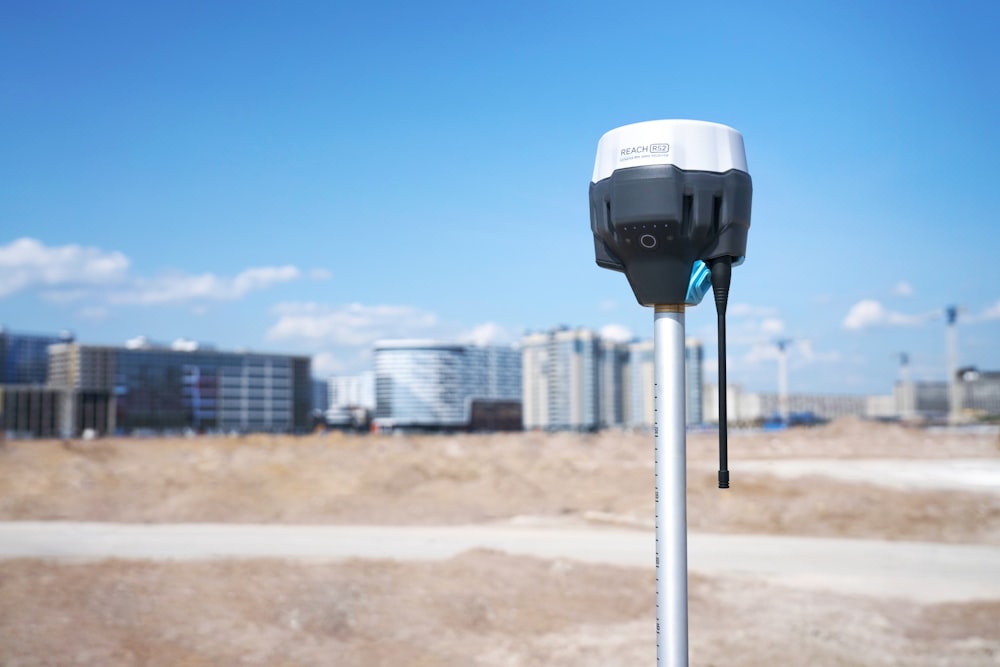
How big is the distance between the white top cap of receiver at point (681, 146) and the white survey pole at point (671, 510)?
0.65 meters

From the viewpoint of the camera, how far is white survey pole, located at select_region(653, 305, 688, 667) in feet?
11.0

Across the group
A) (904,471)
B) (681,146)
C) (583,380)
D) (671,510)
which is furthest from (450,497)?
(583,380)

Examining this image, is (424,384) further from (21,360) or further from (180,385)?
(21,360)

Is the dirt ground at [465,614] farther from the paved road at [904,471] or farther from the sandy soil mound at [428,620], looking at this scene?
the paved road at [904,471]

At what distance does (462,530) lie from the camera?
1961cm

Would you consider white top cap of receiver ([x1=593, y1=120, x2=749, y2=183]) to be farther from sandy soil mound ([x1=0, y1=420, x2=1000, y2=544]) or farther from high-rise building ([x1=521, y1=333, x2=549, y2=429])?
high-rise building ([x1=521, y1=333, x2=549, y2=429])

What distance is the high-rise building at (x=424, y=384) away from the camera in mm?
159250

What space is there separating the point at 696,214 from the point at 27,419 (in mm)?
131600

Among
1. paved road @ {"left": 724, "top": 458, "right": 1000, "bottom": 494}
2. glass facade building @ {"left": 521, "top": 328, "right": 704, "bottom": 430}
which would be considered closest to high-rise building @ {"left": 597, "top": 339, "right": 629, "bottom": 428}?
glass facade building @ {"left": 521, "top": 328, "right": 704, "bottom": 430}

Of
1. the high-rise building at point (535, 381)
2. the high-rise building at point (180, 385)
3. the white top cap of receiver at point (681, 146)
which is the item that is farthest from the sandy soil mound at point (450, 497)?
the high-rise building at point (535, 381)

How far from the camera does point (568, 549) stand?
16.2m

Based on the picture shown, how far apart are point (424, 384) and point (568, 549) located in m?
146

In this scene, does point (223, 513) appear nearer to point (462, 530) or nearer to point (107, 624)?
point (462, 530)

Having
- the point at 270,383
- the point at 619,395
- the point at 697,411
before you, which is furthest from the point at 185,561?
the point at 619,395
